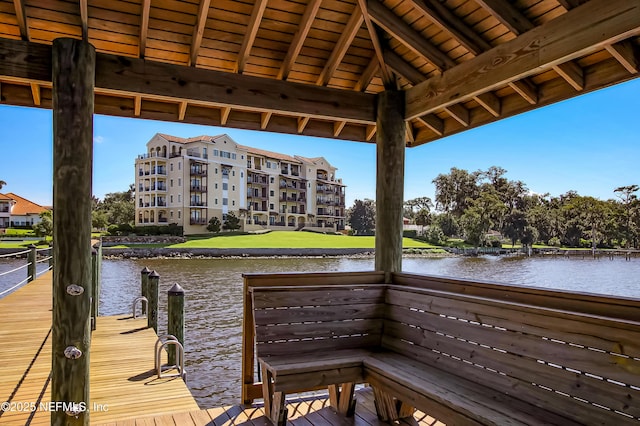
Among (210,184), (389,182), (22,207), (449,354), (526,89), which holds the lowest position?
(449,354)

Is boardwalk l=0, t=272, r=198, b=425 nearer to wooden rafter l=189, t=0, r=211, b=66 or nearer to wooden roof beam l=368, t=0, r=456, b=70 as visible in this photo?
wooden rafter l=189, t=0, r=211, b=66

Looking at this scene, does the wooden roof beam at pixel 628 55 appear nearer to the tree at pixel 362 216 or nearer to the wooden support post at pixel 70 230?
the wooden support post at pixel 70 230

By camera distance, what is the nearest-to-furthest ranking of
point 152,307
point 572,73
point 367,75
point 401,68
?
point 572,73 → point 401,68 → point 367,75 → point 152,307

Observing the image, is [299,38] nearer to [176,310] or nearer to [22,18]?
[22,18]

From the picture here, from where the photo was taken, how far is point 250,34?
3826mm

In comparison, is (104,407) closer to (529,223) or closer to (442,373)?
(442,373)

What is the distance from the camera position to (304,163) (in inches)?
2172

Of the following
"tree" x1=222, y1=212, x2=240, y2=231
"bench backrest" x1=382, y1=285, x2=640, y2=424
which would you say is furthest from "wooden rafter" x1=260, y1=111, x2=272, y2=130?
"tree" x1=222, y1=212, x2=240, y2=231

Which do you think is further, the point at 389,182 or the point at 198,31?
the point at 389,182

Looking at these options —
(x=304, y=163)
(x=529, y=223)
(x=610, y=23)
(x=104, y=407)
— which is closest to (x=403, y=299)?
(x=610, y=23)

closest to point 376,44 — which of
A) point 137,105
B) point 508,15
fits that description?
point 508,15

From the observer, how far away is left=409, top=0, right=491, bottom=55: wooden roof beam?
3604 millimetres

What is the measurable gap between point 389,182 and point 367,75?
1131 mm


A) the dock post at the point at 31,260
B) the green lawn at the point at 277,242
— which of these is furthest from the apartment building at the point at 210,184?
the dock post at the point at 31,260
